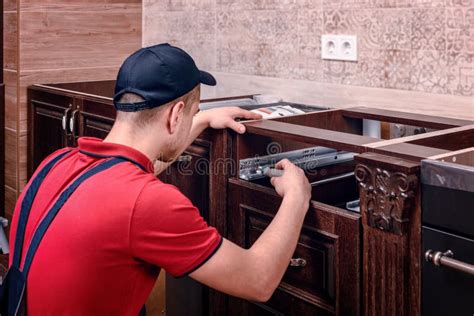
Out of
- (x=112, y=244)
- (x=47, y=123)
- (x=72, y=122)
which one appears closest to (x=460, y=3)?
(x=112, y=244)

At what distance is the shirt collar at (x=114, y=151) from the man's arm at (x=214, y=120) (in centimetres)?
47

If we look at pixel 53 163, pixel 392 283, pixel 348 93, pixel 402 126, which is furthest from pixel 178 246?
pixel 348 93

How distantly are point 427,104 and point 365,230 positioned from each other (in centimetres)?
70

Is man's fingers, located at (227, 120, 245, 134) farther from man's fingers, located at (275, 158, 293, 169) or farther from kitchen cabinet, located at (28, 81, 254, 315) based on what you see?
man's fingers, located at (275, 158, 293, 169)

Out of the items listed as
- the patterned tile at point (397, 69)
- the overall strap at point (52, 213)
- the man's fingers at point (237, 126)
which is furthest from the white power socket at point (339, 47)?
the overall strap at point (52, 213)

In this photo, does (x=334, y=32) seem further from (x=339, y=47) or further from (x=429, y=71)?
(x=429, y=71)

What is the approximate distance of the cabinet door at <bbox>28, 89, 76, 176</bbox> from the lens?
104 inches

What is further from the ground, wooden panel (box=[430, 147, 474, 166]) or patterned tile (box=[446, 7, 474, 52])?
patterned tile (box=[446, 7, 474, 52])

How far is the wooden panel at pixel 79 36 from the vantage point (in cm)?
289

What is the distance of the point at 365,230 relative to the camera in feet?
4.59

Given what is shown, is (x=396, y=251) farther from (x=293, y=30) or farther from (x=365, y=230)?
(x=293, y=30)

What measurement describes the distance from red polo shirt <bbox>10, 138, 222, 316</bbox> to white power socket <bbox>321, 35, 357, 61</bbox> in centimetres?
113

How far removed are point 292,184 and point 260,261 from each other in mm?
282

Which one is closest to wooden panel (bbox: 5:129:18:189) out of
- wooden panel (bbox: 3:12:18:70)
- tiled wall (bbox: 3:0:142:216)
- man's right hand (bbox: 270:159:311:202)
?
tiled wall (bbox: 3:0:142:216)
